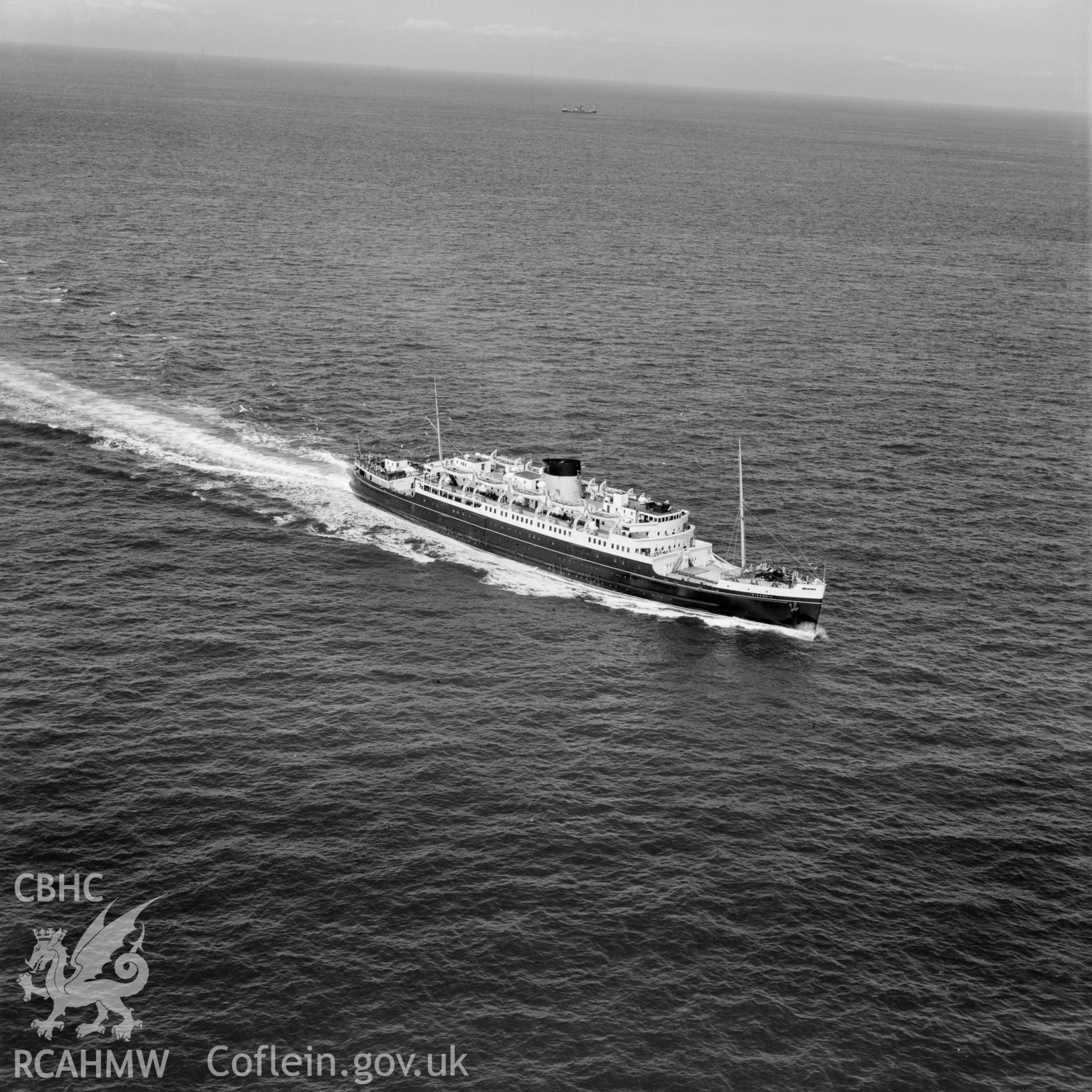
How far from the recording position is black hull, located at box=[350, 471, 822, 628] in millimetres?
133125

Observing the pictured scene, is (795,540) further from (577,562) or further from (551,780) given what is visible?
(551,780)

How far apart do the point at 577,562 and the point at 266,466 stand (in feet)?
165

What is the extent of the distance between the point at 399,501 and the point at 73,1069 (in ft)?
297

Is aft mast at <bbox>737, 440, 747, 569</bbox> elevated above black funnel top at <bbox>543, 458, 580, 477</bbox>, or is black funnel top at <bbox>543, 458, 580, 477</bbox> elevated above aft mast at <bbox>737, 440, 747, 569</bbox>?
black funnel top at <bbox>543, 458, 580, 477</bbox>

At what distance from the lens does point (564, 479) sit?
14950cm

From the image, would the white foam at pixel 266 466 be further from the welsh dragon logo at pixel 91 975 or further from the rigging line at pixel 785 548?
the welsh dragon logo at pixel 91 975

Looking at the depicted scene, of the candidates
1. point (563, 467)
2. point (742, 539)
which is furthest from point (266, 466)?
point (742, 539)

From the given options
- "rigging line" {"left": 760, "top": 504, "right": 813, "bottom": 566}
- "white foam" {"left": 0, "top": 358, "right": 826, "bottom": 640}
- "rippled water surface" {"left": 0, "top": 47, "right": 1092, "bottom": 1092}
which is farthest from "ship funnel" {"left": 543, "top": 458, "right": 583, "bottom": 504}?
"rigging line" {"left": 760, "top": 504, "right": 813, "bottom": 566}

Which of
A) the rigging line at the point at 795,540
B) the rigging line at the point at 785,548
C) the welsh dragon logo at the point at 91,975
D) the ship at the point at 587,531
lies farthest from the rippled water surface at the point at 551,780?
the ship at the point at 587,531

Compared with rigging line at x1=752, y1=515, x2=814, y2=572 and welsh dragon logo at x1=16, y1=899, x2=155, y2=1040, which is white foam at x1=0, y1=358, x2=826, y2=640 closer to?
rigging line at x1=752, y1=515, x2=814, y2=572

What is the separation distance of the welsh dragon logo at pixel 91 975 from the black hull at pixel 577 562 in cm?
7001

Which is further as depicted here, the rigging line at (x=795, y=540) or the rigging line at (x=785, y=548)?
the rigging line at (x=795, y=540)

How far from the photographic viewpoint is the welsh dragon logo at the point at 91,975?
263 feet

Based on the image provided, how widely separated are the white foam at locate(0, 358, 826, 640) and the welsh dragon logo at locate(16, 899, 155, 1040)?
6586 centimetres
